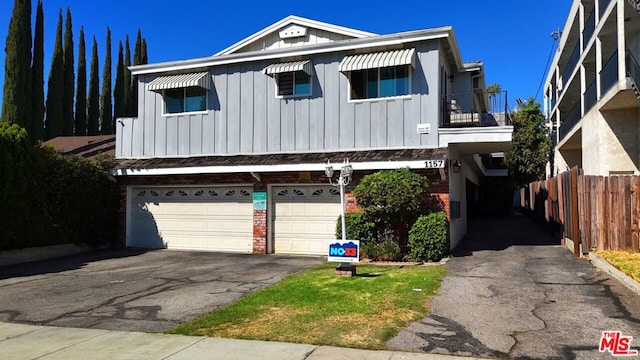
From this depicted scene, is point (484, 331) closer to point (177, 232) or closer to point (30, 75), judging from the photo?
point (177, 232)

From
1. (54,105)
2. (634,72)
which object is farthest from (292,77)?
(54,105)

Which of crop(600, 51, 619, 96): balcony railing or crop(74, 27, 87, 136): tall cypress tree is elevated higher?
crop(74, 27, 87, 136): tall cypress tree

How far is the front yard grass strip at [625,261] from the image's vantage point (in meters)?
8.30

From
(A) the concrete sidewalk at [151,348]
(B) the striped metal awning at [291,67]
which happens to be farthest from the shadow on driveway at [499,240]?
(A) the concrete sidewalk at [151,348]

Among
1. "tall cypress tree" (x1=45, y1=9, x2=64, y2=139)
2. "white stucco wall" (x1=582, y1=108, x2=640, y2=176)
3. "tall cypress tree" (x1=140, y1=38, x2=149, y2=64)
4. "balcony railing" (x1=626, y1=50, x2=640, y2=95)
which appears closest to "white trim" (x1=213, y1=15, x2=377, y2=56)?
"balcony railing" (x1=626, y1=50, x2=640, y2=95)

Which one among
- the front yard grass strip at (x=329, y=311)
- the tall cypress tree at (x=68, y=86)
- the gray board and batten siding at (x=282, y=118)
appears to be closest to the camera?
the front yard grass strip at (x=329, y=311)

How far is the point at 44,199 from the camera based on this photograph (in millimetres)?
13125

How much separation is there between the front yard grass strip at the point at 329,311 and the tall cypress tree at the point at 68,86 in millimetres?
33008

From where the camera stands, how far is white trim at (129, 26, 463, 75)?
12.6 m

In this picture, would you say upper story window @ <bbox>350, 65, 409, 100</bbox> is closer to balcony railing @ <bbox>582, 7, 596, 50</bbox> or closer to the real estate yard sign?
the real estate yard sign

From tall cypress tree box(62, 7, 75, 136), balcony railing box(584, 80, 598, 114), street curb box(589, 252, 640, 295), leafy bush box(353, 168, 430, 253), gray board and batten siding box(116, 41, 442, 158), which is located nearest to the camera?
street curb box(589, 252, 640, 295)

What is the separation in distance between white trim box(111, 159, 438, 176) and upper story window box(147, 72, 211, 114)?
7.45 ft

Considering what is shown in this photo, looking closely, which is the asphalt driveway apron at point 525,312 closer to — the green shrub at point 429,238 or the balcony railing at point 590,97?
the green shrub at point 429,238

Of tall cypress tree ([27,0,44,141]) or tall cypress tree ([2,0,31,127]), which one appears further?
tall cypress tree ([27,0,44,141])
